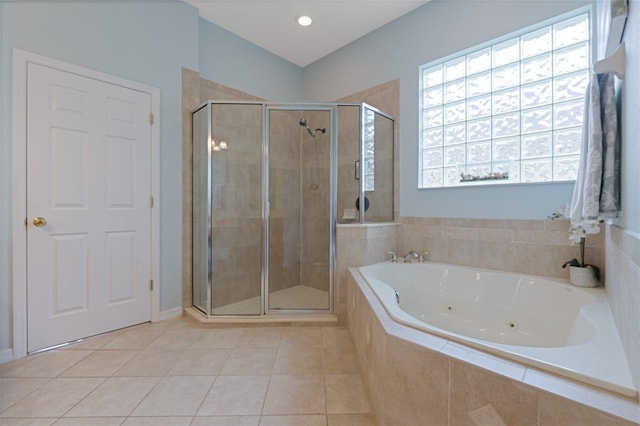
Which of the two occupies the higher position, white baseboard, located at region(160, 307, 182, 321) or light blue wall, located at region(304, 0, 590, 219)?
light blue wall, located at region(304, 0, 590, 219)

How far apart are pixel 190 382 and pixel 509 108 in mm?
2896

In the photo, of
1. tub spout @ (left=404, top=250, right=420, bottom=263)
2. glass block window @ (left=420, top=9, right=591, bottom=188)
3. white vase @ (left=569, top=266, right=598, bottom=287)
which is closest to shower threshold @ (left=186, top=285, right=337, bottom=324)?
tub spout @ (left=404, top=250, right=420, bottom=263)

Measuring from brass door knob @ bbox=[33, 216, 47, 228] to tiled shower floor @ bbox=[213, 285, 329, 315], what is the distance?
4.47 ft

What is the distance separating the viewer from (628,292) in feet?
3.09

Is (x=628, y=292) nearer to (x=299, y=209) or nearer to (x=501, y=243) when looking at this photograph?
(x=501, y=243)

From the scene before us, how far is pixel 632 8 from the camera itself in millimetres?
935

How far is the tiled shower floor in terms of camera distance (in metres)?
2.52

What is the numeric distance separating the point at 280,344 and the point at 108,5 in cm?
288

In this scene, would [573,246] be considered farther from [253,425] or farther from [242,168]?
[242,168]

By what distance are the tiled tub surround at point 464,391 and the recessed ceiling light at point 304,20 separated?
285 cm

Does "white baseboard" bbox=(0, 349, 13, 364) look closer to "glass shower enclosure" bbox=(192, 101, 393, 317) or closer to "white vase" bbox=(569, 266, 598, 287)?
"glass shower enclosure" bbox=(192, 101, 393, 317)

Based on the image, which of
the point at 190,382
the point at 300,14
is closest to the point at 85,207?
the point at 190,382

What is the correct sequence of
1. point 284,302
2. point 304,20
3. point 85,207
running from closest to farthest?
point 85,207, point 284,302, point 304,20

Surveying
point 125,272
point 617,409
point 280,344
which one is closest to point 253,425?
point 280,344
